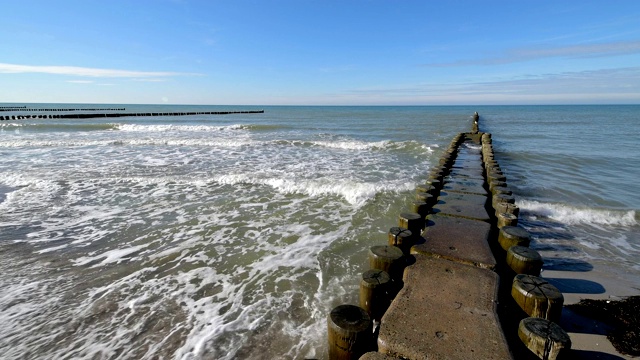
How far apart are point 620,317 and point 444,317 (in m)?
2.41

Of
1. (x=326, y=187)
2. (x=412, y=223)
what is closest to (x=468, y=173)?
(x=326, y=187)

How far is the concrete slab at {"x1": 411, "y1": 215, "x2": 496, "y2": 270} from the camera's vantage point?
13.4 ft

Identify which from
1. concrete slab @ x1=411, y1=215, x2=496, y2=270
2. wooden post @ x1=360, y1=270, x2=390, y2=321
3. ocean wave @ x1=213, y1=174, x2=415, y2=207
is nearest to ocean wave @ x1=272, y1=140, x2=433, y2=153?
ocean wave @ x1=213, y1=174, x2=415, y2=207

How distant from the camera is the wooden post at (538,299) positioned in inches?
112

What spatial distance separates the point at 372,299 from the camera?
311 centimetres

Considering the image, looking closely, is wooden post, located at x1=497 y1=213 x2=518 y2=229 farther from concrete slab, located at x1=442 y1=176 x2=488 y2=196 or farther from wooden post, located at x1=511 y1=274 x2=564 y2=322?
concrete slab, located at x1=442 y1=176 x2=488 y2=196

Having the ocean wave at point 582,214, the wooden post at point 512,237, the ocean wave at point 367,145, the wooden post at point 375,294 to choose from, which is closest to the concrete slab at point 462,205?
the wooden post at point 512,237

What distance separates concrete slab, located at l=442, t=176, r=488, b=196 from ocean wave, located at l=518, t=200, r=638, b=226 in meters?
1.26

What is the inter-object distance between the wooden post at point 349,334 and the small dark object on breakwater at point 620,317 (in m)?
2.84

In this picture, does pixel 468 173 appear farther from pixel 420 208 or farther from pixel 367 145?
pixel 367 145

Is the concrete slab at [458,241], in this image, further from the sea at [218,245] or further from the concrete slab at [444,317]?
the sea at [218,245]

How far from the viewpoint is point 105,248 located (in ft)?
18.0

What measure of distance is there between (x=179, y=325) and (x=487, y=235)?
4.55 metres

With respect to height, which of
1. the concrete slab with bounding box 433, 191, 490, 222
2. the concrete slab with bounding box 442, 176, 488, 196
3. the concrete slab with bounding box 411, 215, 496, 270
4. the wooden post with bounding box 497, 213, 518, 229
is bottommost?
the concrete slab with bounding box 411, 215, 496, 270
